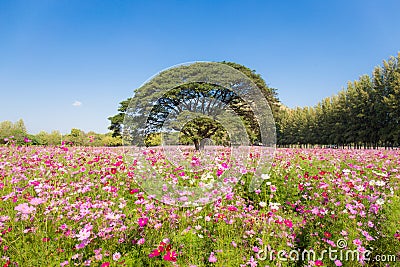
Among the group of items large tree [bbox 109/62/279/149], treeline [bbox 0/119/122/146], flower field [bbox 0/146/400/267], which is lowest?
flower field [bbox 0/146/400/267]

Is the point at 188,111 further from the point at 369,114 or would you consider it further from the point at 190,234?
the point at 369,114

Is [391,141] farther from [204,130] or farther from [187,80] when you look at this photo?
[187,80]

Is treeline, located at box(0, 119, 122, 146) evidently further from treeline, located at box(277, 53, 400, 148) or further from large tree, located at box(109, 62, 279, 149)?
treeline, located at box(277, 53, 400, 148)

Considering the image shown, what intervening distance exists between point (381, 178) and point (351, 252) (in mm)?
3099

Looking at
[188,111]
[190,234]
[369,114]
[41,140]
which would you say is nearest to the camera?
[190,234]

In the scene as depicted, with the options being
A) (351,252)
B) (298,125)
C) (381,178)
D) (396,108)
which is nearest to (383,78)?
(396,108)

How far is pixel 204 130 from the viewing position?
18.1 meters

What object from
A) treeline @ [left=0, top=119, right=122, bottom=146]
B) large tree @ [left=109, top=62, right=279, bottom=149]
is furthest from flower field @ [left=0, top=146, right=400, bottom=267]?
large tree @ [left=109, top=62, right=279, bottom=149]

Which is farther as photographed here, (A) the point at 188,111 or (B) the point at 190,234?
(A) the point at 188,111

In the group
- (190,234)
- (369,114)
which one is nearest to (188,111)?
(190,234)

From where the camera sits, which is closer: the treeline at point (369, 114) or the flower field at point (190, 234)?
the flower field at point (190, 234)

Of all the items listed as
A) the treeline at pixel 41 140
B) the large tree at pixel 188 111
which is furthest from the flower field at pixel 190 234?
the large tree at pixel 188 111

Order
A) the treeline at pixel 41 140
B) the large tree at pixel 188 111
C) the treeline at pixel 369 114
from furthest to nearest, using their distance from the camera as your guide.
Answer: the treeline at pixel 369 114 < the large tree at pixel 188 111 < the treeline at pixel 41 140

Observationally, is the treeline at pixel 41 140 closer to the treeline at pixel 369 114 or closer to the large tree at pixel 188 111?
the large tree at pixel 188 111
